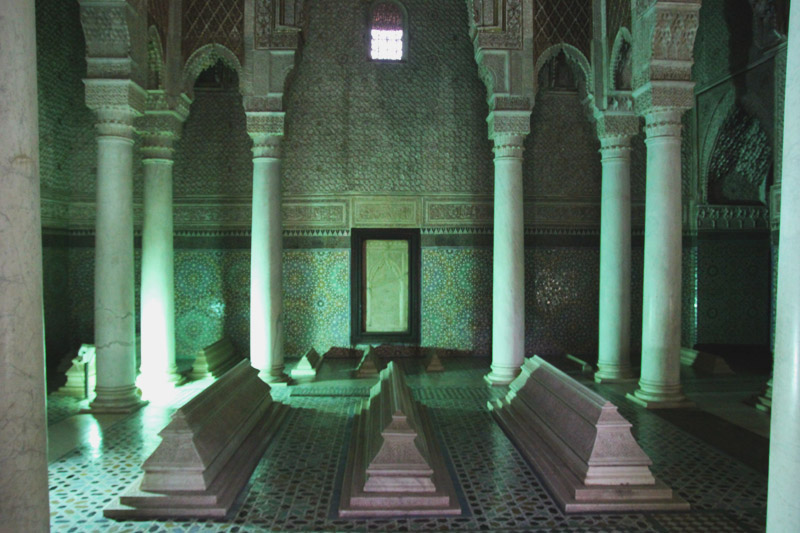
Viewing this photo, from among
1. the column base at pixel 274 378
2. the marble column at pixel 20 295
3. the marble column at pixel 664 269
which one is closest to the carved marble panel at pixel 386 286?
A: the column base at pixel 274 378

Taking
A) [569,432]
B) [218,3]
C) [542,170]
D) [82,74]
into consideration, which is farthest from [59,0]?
[569,432]

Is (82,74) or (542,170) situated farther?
(542,170)

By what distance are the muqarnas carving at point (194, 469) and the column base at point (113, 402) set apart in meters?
1.78

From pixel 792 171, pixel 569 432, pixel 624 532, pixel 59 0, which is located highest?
pixel 59 0

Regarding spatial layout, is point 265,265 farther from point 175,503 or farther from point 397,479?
point 397,479

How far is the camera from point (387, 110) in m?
8.79

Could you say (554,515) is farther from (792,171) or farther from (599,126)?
(599,126)

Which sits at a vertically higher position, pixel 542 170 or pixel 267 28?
pixel 267 28

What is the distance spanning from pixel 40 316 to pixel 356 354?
6636mm

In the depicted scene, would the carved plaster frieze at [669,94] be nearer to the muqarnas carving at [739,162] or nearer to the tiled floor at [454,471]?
the muqarnas carving at [739,162]

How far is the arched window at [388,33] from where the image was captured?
875 cm

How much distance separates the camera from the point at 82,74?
834 cm

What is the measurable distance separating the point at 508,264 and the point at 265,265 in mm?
2857

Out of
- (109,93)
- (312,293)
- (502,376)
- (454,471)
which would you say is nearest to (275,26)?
(109,93)
